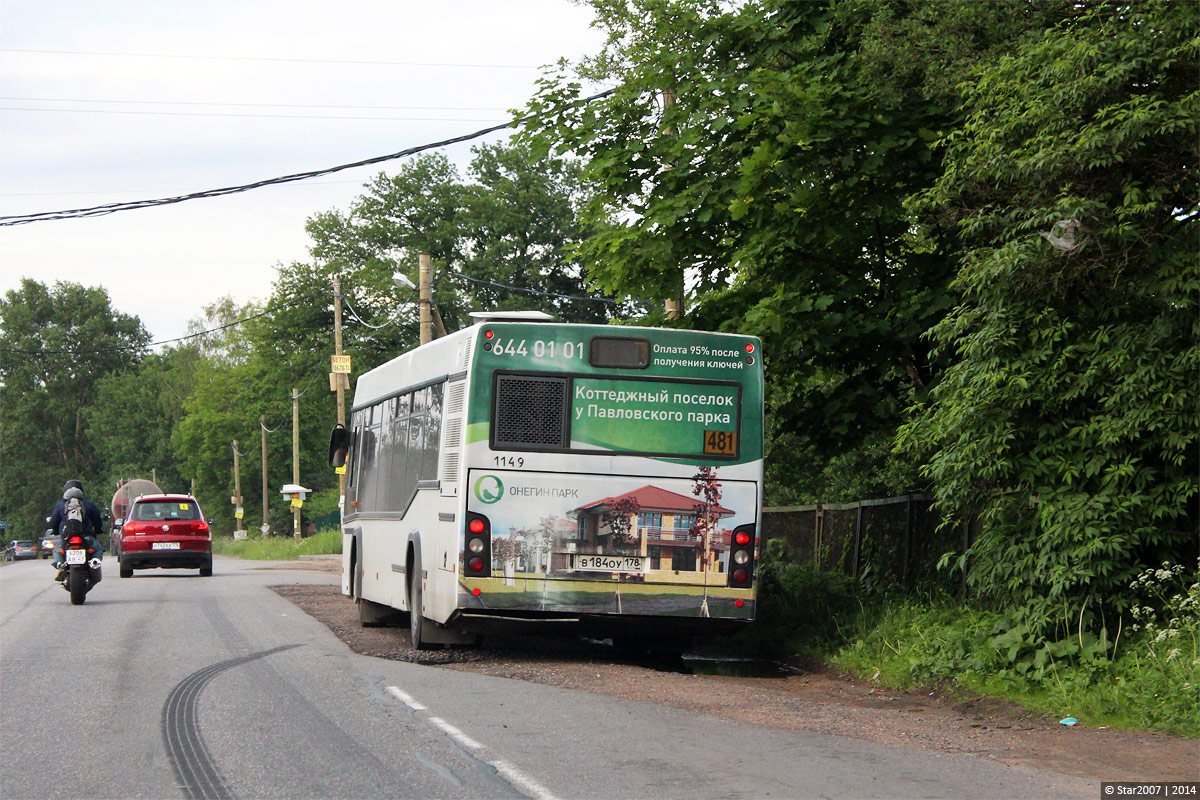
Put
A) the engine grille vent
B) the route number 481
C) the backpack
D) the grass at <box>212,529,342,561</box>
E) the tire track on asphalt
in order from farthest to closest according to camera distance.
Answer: the grass at <box>212,529,342,561</box> < the backpack < the route number 481 < the engine grille vent < the tire track on asphalt

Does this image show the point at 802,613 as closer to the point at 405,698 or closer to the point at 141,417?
the point at 405,698

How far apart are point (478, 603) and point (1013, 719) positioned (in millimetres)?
4405

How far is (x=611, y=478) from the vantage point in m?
11.4

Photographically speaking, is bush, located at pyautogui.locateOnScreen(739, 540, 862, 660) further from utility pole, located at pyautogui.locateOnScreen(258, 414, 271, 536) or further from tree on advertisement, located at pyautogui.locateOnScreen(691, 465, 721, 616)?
utility pole, located at pyautogui.locateOnScreen(258, 414, 271, 536)

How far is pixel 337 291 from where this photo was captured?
134 ft

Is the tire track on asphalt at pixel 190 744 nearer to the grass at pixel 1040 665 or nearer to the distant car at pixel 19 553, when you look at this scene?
the grass at pixel 1040 665

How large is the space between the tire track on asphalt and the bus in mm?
2255

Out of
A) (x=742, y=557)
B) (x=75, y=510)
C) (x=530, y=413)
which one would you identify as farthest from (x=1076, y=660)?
(x=75, y=510)

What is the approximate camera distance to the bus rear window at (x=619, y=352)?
460 inches

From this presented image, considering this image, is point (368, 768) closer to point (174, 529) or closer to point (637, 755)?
point (637, 755)

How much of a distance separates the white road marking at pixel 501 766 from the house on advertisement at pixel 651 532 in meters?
2.58

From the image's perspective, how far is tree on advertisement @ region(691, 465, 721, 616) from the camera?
11.5 metres

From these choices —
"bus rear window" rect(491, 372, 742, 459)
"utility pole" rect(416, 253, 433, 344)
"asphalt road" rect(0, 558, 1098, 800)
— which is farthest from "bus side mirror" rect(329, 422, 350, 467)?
"utility pole" rect(416, 253, 433, 344)

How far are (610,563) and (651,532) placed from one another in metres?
0.45
